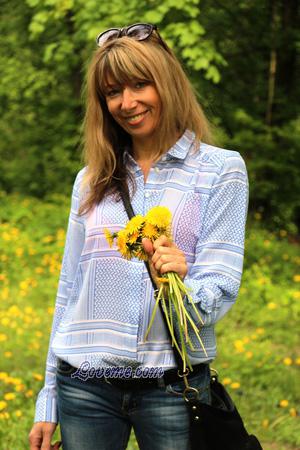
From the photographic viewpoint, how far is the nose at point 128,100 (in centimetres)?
194

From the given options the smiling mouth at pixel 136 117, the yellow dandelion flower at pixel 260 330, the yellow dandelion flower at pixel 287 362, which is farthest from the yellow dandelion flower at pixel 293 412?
the smiling mouth at pixel 136 117

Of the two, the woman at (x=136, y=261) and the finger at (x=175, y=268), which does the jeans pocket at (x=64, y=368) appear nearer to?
the woman at (x=136, y=261)

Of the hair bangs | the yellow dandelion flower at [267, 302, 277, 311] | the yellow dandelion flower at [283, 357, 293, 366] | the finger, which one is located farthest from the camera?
the yellow dandelion flower at [267, 302, 277, 311]

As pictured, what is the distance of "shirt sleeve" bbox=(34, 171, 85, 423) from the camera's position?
2080 mm

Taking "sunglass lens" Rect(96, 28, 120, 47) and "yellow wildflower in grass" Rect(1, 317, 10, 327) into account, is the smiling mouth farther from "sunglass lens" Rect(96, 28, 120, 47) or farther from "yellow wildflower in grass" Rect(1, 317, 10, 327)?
"yellow wildflower in grass" Rect(1, 317, 10, 327)

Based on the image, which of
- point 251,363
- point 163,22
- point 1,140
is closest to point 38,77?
point 1,140

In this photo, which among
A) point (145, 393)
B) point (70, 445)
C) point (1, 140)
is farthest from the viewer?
point (1, 140)

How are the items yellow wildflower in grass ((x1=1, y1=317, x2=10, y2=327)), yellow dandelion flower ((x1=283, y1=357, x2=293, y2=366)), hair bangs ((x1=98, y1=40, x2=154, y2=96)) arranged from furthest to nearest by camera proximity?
1. yellow wildflower in grass ((x1=1, y1=317, x2=10, y2=327))
2. yellow dandelion flower ((x1=283, y1=357, x2=293, y2=366))
3. hair bangs ((x1=98, y1=40, x2=154, y2=96))

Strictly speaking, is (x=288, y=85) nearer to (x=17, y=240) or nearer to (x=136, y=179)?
(x=17, y=240)

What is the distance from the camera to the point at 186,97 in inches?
79.4

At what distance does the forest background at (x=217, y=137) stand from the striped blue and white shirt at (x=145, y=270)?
2.26ft

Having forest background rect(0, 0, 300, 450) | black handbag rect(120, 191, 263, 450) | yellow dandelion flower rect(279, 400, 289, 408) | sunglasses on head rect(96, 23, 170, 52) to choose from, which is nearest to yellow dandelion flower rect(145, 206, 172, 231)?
black handbag rect(120, 191, 263, 450)

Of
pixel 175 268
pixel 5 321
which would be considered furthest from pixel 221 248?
pixel 5 321

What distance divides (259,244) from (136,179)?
19.0 feet
